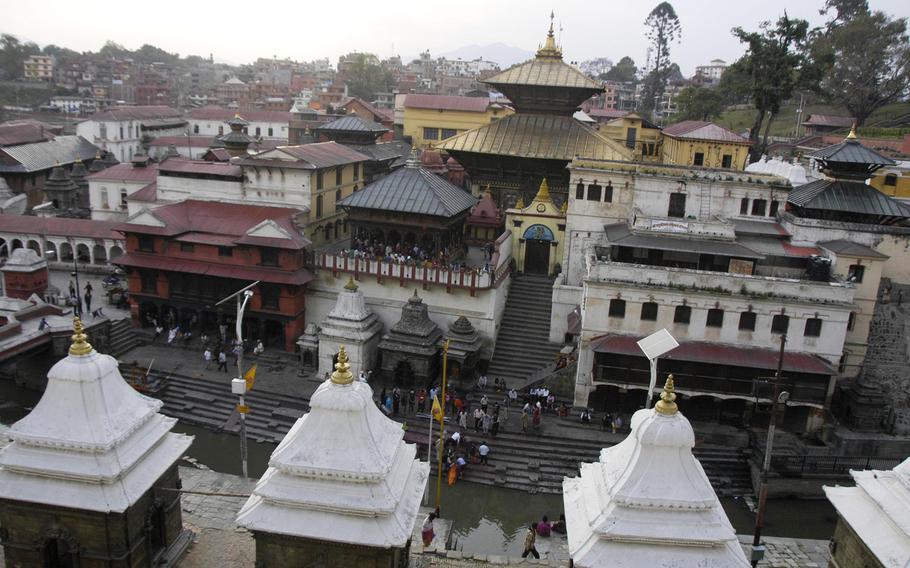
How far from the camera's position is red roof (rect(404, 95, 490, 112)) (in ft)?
200

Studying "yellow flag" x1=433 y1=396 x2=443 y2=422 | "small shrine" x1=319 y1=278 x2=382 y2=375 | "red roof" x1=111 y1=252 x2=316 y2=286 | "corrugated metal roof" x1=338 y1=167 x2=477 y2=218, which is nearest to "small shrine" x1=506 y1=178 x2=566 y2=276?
"corrugated metal roof" x1=338 y1=167 x2=477 y2=218

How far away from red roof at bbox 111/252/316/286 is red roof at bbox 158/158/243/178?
5.74 metres

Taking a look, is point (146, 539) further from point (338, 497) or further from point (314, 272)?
point (314, 272)

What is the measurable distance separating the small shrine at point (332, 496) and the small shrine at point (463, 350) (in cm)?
1776

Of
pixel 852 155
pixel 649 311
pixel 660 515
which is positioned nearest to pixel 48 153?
pixel 649 311

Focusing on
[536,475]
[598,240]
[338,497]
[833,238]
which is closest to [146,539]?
[338,497]

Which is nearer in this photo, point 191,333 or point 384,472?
point 384,472

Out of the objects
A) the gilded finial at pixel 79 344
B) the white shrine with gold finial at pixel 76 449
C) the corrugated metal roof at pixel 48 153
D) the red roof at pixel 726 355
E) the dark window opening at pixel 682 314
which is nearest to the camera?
the white shrine with gold finial at pixel 76 449

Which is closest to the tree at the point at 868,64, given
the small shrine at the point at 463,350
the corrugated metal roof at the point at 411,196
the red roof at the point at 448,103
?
the red roof at the point at 448,103

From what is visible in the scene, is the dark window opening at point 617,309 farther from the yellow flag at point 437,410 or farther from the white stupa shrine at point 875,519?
the white stupa shrine at point 875,519

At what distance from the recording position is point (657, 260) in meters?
30.4

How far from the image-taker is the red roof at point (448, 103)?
6106 centimetres

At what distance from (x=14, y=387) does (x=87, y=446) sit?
22.0 metres

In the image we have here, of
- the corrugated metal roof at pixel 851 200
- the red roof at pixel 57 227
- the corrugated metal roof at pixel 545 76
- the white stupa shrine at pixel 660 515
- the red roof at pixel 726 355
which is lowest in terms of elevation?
the red roof at pixel 726 355
